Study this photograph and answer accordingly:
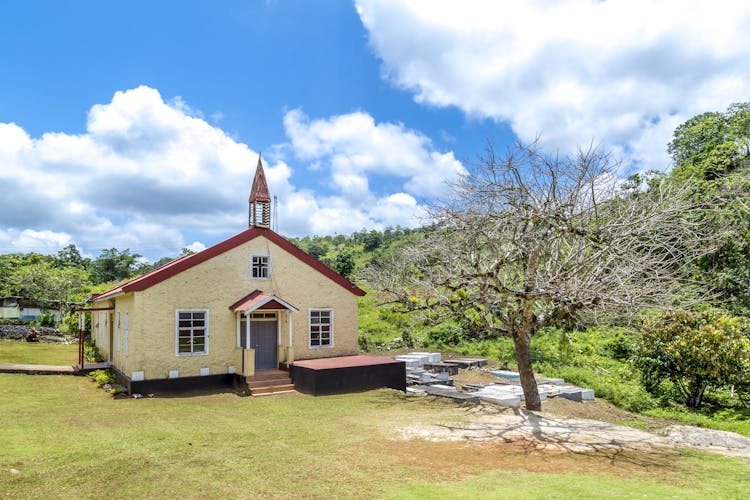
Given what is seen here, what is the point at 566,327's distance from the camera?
24578 millimetres

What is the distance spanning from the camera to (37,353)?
922 inches

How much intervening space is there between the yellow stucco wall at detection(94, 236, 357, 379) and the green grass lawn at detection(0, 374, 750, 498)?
115 inches

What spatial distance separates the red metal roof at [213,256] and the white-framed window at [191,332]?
1.32 metres

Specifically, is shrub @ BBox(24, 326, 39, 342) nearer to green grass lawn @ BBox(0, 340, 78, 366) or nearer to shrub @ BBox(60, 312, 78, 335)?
green grass lawn @ BBox(0, 340, 78, 366)

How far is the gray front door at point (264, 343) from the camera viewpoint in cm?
1686

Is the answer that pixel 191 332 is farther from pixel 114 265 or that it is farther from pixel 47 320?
pixel 114 265

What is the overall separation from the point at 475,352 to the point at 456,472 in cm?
1673

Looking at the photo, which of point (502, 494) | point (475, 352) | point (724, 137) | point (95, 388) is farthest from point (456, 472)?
point (724, 137)

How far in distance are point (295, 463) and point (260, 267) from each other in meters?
10.1

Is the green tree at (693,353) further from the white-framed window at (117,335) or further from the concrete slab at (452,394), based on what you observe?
the white-framed window at (117,335)

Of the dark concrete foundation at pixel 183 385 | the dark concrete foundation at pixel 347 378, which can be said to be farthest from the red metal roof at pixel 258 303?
the dark concrete foundation at pixel 183 385

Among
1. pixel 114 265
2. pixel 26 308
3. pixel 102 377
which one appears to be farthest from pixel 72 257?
pixel 102 377

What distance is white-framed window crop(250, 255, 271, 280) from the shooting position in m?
16.9

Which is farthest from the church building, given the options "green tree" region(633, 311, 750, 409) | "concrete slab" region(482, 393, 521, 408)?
"green tree" region(633, 311, 750, 409)
